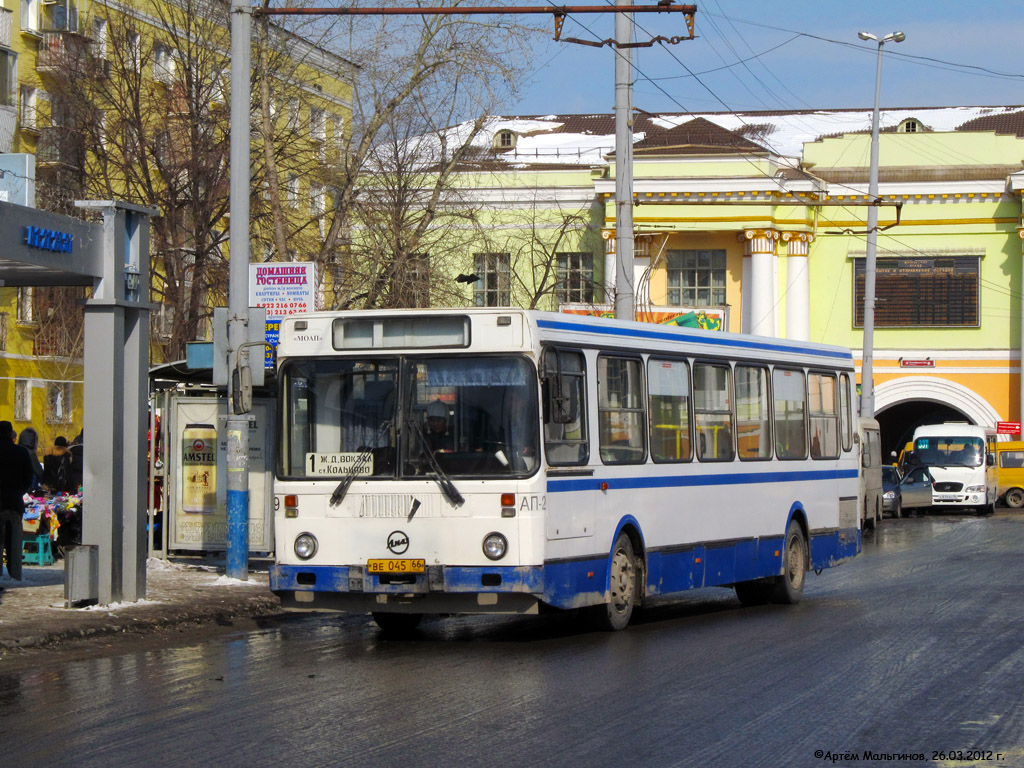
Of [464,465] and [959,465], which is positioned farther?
[959,465]

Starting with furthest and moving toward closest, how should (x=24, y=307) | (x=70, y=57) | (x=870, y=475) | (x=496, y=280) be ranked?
(x=24, y=307) → (x=496, y=280) → (x=870, y=475) → (x=70, y=57)

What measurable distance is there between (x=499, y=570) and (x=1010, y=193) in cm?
4328

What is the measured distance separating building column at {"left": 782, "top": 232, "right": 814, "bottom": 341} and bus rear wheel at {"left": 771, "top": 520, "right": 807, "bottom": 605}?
3485 cm

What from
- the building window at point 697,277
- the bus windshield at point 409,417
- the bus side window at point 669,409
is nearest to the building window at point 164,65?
the bus side window at point 669,409

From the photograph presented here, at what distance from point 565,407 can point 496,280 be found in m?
27.2

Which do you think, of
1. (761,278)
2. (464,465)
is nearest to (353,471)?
(464,465)

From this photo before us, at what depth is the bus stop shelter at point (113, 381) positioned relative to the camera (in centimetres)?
1487

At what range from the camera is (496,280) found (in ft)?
131

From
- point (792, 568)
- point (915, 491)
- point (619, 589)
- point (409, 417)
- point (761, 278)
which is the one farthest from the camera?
point (761, 278)

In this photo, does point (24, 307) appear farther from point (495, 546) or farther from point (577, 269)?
point (495, 546)

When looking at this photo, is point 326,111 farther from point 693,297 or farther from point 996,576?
point 693,297

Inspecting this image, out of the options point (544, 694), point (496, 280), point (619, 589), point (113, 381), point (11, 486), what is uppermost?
point (496, 280)

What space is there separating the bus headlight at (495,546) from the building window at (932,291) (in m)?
42.2

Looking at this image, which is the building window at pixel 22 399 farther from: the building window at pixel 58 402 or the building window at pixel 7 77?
the building window at pixel 7 77
